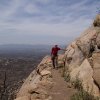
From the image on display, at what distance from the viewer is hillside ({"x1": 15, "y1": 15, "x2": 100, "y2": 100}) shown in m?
19.0

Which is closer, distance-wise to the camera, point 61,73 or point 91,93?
point 91,93

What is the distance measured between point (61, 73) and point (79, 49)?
2.80 metres

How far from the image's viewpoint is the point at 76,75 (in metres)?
22.2

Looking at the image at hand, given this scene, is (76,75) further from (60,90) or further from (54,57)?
(54,57)

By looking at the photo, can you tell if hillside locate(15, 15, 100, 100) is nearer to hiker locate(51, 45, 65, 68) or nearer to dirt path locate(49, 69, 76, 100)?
dirt path locate(49, 69, 76, 100)

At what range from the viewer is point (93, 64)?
2167cm

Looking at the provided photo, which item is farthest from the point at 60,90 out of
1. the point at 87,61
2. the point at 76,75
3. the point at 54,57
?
the point at 54,57

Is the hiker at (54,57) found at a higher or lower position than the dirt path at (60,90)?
higher

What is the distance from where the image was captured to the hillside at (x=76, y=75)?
1900cm

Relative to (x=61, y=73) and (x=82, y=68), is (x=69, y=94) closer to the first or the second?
(x=82, y=68)

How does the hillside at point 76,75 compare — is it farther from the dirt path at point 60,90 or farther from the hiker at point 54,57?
the hiker at point 54,57

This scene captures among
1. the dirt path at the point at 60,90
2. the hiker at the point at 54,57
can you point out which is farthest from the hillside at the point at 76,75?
the hiker at the point at 54,57

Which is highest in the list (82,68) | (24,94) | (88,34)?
(88,34)

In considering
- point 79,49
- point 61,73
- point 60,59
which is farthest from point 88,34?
point 60,59
